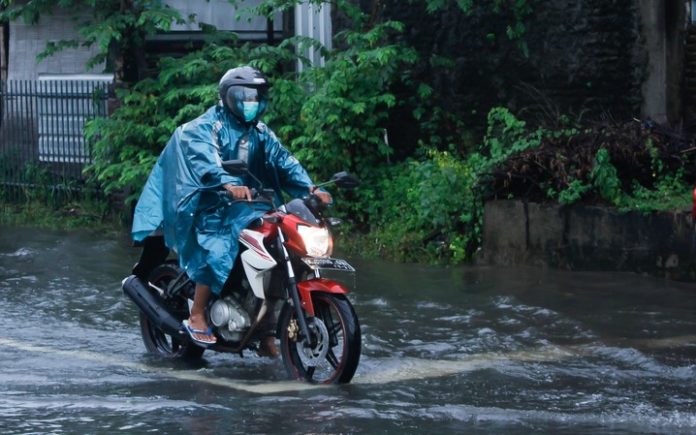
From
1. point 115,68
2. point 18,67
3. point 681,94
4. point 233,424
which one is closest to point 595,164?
point 681,94

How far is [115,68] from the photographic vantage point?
1419 cm

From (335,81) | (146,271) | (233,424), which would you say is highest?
(335,81)

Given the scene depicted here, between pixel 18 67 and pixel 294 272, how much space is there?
432 inches

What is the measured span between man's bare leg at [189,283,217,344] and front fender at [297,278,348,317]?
29.8 inches

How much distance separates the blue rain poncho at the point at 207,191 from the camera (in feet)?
23.2

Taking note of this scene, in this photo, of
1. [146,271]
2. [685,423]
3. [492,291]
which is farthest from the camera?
[492,291]

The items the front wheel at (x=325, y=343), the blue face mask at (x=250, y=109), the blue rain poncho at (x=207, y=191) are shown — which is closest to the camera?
the front wheel at (x=325, y=343)

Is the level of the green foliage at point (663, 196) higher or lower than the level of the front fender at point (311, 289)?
higher

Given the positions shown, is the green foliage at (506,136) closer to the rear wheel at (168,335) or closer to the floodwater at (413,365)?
the floodwater at (413,365)

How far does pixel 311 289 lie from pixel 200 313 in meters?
0.93

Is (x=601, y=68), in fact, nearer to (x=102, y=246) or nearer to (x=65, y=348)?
(x=102, y=246)

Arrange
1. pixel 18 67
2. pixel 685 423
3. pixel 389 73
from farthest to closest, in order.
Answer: pixel 18 67 → pixel 389 73 → pixel 685 423

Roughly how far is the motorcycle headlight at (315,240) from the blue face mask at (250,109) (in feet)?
2.91

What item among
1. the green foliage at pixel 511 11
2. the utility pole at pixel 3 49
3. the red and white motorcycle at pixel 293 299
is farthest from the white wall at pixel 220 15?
A: the red and white motorcycle at pixel 293 299
